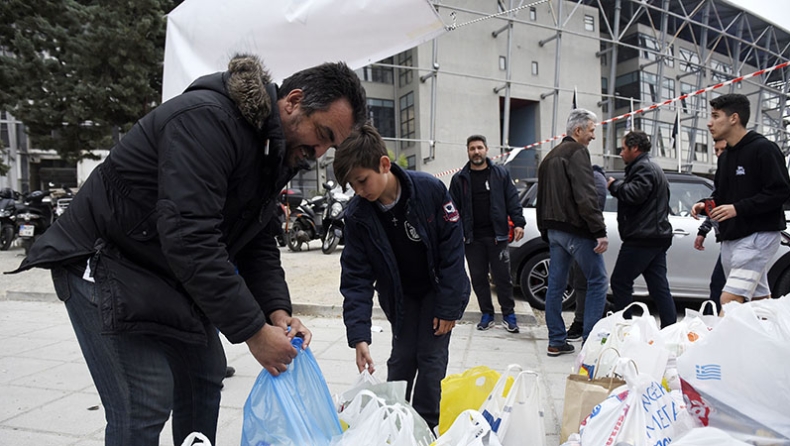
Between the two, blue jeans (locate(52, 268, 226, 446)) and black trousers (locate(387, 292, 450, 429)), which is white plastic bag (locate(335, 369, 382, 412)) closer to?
black trousers (locate(387, 292, 450, 429))

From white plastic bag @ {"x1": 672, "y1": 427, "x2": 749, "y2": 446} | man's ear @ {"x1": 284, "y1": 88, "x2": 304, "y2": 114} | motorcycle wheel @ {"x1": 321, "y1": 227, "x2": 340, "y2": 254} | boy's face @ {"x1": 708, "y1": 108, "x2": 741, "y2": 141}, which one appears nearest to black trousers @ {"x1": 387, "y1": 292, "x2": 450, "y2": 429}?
white plastic bag @ {"x1": 672, "y1": 427, "x2": 749, "y2": 446}

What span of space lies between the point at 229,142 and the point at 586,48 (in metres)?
27.5

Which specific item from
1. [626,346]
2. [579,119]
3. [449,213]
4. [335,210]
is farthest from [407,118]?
[626,346]

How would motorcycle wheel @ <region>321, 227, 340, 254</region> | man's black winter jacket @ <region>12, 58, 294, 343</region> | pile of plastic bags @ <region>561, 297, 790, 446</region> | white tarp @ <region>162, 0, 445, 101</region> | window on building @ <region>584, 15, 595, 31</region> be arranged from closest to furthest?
man's black winter jacket @ <region>12, 58, 294, 343</region> → pile of plastic bags @ <region>561, 297, 790, 446</region> → white tarp @ <region>162, 0, 445, 101</region> → motorcycle wheel @ <region>321, 227, 340, 254</region> → window on building @ <region>584, 15, 595, 31</region>

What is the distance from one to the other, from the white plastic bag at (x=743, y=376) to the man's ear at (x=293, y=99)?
159cm

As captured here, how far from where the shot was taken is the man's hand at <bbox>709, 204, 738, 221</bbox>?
3.22m

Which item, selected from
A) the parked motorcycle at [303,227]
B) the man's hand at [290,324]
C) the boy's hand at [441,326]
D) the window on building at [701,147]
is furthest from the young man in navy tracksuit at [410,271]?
the window on building at [701,147]

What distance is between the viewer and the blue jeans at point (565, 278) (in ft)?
13.3

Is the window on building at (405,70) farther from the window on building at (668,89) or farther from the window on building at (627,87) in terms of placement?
the window on building at (668,89)

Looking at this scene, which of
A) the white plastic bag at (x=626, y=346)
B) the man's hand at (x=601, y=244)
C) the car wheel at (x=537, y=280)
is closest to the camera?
the white plastic bag at (x=626, y=346)

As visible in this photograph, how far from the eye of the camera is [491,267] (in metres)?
5.10

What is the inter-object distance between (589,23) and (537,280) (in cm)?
2445

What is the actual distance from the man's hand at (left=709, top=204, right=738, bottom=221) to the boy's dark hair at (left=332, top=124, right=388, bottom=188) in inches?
94.7

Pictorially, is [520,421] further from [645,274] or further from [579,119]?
[579,119]
